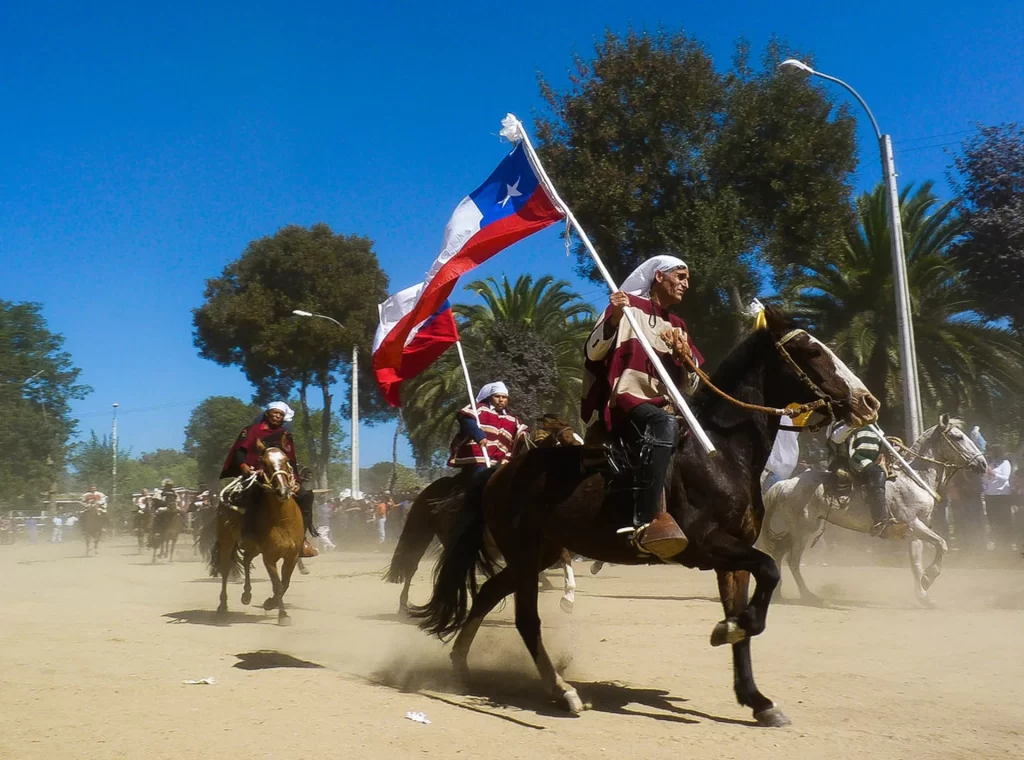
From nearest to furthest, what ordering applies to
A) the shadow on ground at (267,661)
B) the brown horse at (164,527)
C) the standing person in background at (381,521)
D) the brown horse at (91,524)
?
the shadow on ground at (267,661), the brown horse at (164,527), the standing person in background at (381,521), the brown horse at (91,524)

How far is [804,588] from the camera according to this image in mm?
14258

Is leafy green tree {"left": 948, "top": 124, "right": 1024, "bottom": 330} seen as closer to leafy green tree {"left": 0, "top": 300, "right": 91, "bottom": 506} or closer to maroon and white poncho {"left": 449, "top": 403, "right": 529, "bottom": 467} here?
maroon and white poncho {"left": 449, "top": 403, "right": 529, "bottom": 467}

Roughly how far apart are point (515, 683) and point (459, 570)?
102 centimetres

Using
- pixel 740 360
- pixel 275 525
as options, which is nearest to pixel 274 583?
pixel 275 525

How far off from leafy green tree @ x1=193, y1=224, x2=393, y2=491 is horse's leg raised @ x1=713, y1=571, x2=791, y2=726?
1289 inches

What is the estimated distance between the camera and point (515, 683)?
316 inches

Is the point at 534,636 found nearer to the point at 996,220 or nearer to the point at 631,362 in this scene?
the point at 631,362

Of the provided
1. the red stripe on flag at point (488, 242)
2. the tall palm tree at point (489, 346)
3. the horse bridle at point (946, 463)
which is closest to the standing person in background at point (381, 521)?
the tall palm tree at point (489, 346)

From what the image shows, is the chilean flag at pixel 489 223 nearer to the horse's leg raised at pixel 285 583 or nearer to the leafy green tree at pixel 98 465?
the horse's leg raised at pixel 285 583

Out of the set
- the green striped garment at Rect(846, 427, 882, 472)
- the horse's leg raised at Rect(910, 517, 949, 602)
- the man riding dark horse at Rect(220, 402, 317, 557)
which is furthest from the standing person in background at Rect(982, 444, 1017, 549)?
the man riding dark horse at Rect(220, 402, 317, 557)

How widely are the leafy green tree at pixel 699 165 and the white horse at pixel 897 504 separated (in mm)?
8659

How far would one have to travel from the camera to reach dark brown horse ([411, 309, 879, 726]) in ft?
21.3

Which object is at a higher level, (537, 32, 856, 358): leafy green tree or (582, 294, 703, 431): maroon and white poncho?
(537, 32, 856, 358): leafy green tree

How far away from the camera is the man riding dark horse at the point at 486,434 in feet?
37.2
